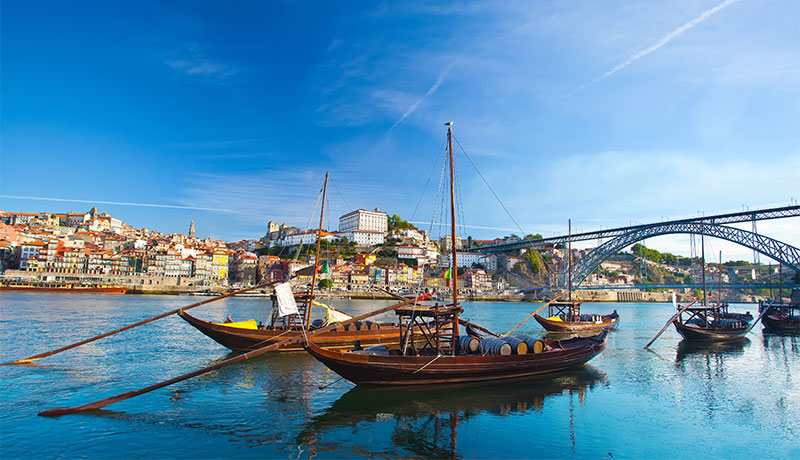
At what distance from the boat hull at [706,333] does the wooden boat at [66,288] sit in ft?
240

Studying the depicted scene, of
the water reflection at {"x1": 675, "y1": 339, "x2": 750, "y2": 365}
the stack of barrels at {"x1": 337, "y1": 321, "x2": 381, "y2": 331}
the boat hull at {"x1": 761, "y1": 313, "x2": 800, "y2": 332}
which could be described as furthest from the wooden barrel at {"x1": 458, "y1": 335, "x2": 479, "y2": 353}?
the boat hull at {"x1": 761, "y1": 313, "x2": 800, "y2": 332}

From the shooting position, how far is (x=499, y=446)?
800cm

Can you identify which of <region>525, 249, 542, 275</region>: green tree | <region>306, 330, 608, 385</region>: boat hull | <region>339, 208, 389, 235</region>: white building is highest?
<region>339, 208, 389, 235</region>: white building

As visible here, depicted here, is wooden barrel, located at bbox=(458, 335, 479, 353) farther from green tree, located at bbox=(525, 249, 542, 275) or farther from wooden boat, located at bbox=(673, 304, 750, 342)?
green tree, located at bbox=(525, 249, 542, 275)

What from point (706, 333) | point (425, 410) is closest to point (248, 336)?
point (425, 410)

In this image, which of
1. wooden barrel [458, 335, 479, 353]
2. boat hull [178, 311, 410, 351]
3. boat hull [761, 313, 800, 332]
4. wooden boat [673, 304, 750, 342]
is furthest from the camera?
boat hull [761, 313, 800, 332]

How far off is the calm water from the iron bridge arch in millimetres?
38062

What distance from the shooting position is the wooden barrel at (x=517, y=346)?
12648 mm

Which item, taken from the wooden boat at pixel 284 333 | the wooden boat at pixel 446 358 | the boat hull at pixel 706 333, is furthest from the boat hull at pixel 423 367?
the boat hull at pixel 706 333

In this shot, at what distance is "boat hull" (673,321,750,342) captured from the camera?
22469 mm

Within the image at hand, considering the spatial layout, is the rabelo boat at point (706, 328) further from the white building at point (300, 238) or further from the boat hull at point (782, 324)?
the white building at point (300, 238)

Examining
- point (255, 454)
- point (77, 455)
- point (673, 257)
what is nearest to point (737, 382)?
point (255, 454)

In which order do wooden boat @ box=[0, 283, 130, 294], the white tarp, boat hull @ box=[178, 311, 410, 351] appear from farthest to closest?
wooden boat @ box=[0, 283, 130, 294] < boat hull @ box=[178, 311, 410, 351] < the white tarp

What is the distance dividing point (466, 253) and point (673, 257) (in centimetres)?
7729
